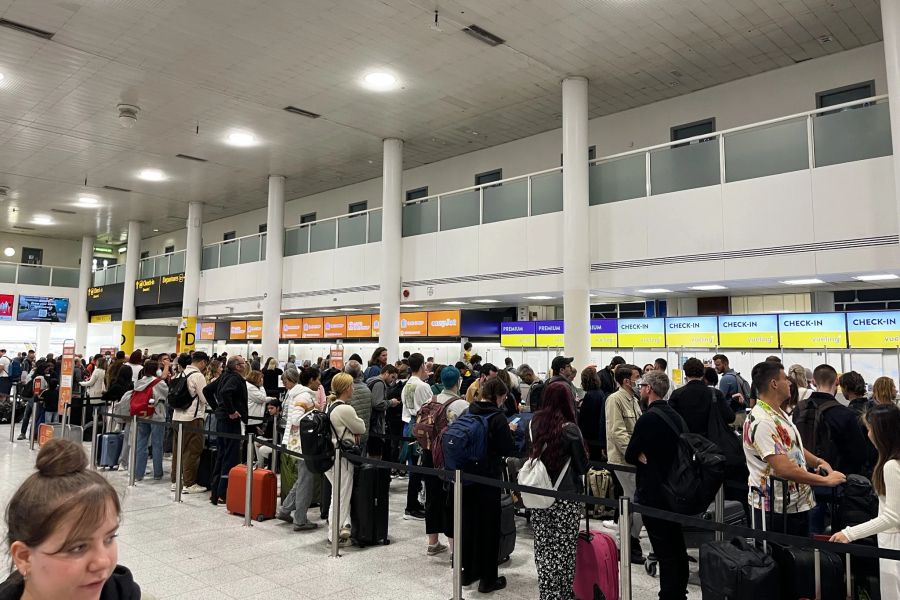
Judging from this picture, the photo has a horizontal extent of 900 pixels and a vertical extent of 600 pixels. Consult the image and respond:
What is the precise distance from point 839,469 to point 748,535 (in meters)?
2.28

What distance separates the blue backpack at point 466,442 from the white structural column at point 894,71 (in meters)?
7.54

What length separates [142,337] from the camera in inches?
1243

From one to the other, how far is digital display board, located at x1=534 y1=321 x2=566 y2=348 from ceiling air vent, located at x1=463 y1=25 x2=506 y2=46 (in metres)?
6.56

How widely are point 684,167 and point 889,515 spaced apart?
364 inches

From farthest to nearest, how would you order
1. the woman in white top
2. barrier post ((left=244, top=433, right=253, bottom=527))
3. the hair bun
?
barrier post ((left=244, top=433, right=253, bottom=527))
the woman in white top
the hair bun

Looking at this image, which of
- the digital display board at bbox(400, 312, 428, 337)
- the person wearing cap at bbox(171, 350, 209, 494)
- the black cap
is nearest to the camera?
the black cap

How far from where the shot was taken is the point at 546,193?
13.4m

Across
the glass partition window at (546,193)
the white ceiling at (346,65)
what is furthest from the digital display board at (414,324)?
the glass partition window at (546,193)

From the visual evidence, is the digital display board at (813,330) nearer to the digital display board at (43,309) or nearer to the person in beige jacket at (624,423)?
the person in beige jacket at (624,423)

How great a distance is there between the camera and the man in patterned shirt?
390 cm

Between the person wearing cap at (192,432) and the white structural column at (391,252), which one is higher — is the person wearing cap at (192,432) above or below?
below

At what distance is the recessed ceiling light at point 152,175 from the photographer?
19.6 metres

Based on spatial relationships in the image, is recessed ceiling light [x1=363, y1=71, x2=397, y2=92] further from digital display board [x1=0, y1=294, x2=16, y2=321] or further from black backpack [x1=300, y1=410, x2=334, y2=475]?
digital display board [x1=0, y1=294, x2=16, y2=321]

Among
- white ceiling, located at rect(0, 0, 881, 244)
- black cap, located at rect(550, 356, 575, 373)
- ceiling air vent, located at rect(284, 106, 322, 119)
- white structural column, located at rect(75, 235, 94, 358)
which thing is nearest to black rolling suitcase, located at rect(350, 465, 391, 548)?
black cap, located at rect(550, 356, 575, 373)
